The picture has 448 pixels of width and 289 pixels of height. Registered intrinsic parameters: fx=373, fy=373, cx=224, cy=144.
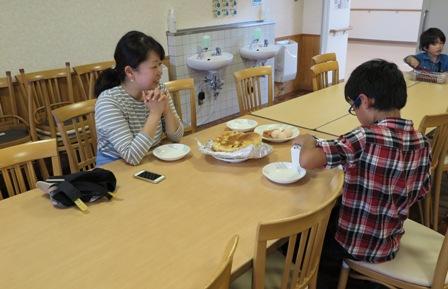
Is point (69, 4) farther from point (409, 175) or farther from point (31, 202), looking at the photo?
point (409, 175)

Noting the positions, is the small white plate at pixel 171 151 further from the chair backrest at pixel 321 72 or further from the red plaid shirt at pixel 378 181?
the chair backrest at pixel 321 72

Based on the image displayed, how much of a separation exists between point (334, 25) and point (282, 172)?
13.9ft

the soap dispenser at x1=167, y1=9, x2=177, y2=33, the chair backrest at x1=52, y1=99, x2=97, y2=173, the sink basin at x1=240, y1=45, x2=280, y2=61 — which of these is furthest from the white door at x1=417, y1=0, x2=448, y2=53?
the chair backrest at x1=52, y1=99, x2=97, y2=173

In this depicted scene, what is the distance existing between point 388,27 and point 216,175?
8.67 metres

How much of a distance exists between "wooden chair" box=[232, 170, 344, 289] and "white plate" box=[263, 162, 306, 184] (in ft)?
0.90

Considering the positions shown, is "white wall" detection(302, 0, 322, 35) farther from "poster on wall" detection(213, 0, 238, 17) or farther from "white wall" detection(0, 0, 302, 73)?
"white wall" detection(0, 0, 302, 73)

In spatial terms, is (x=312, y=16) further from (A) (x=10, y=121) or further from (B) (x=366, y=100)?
(B) (x=366, y=100)

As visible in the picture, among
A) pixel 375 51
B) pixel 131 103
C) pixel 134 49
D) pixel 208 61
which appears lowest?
pixel 375 51

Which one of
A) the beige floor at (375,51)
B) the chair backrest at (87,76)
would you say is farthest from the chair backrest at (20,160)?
the beige floor at (375,51)

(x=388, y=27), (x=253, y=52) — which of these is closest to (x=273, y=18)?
(x=253, y=52)

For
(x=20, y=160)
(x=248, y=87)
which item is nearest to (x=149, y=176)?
(x=20, y=160)

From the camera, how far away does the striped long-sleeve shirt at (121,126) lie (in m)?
1.56

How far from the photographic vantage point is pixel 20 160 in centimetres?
142

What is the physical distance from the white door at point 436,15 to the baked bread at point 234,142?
11.7 feet
